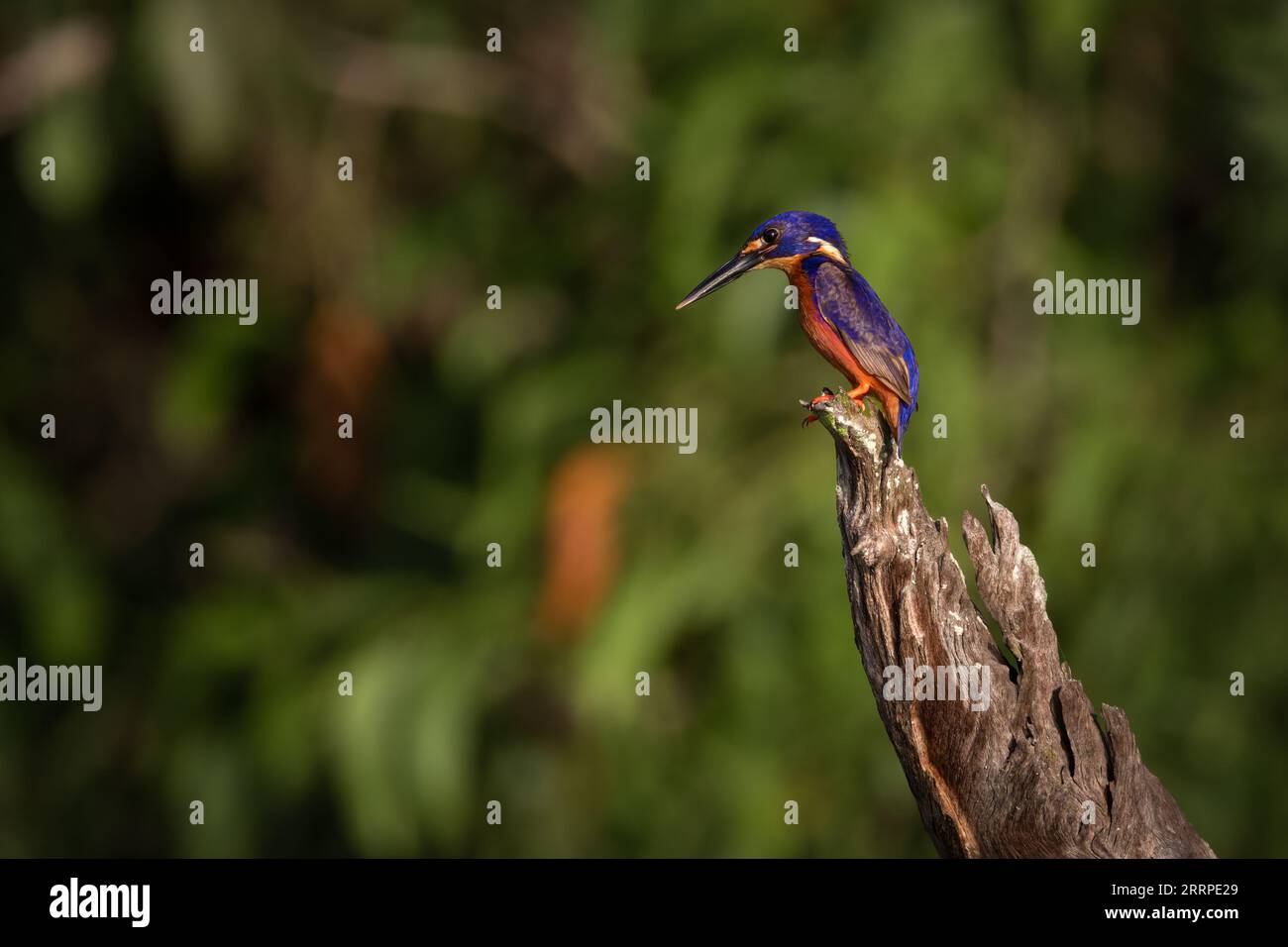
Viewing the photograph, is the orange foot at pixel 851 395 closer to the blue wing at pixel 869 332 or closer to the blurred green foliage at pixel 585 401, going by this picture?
the blue wing at pixel 869 332

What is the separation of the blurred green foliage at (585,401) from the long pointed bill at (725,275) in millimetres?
2741

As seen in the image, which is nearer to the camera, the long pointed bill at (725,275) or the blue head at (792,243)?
the long pointed bill at (725,275)

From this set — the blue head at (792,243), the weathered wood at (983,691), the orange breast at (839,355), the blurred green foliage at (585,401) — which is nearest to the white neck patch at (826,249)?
the blue head at (792,243)

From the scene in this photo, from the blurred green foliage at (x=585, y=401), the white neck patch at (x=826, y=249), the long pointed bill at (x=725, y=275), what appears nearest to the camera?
the long pointed bill at (x=725, y=275)

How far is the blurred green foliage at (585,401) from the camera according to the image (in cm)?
522

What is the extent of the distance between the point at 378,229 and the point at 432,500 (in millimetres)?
1345

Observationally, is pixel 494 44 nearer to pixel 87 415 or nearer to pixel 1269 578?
pixel 87 415

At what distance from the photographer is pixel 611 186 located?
6.42m

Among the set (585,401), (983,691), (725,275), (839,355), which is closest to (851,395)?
(839,355)

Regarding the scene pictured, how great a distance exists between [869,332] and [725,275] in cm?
19

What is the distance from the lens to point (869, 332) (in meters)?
1.94

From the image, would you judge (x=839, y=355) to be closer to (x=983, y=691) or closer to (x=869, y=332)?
(x=869, y=332)

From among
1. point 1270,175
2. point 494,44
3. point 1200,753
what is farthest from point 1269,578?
point 494,44

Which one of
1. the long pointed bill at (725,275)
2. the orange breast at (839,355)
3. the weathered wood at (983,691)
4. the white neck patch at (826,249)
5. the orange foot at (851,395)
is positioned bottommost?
the weathered wood at (983,691)
